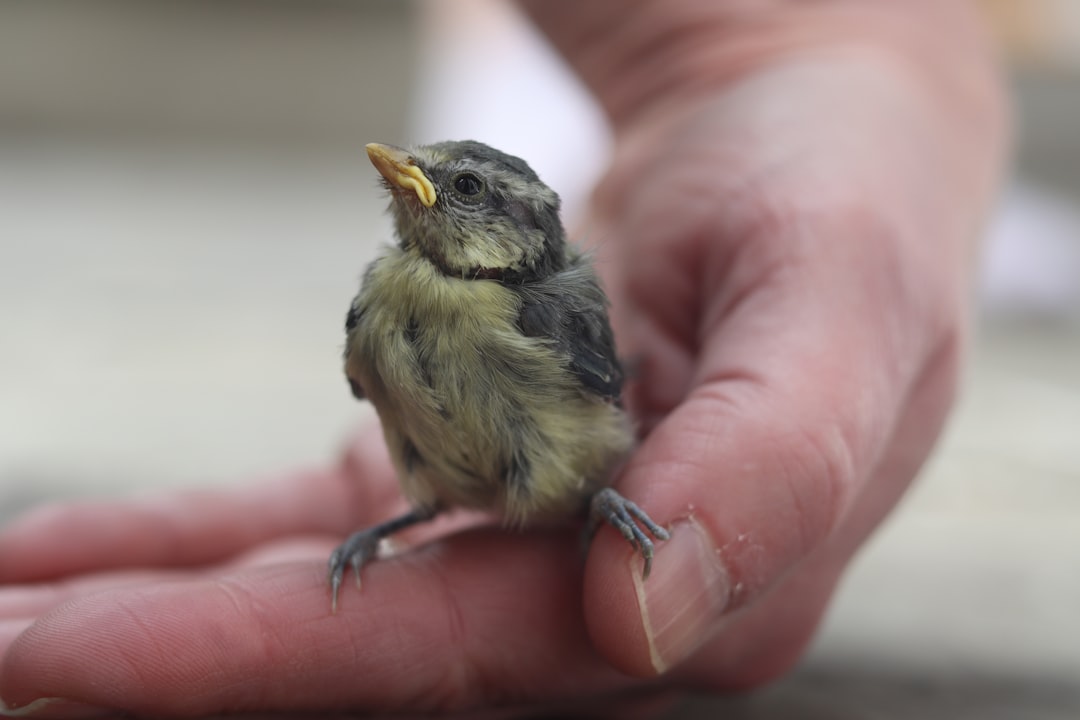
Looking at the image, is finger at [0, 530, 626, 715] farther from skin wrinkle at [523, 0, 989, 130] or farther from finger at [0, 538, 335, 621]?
skin wrinkle at [523, 0, 989, 130]

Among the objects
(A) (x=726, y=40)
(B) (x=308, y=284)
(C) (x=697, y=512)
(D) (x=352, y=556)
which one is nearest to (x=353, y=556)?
(D) (x=352, y=556)

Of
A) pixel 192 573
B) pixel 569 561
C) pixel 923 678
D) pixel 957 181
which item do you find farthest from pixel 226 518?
pixel 957 181

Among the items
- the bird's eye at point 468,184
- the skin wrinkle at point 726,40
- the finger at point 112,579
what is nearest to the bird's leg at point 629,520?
the bird's eye at point 468,184

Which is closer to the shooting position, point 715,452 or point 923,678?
point 715,452

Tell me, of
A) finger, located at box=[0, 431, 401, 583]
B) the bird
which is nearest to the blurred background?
finger, located at box=[0, 431, 401, 583]

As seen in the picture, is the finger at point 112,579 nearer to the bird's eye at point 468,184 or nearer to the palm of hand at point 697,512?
the palm of hand at point 697,512

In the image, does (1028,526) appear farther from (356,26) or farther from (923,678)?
(356,26)

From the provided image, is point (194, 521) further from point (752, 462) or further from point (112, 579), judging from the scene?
point (752, 462)
